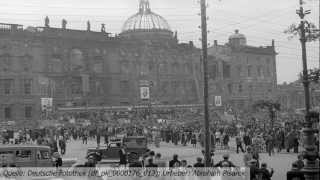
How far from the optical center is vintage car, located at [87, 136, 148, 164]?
23.3 metres

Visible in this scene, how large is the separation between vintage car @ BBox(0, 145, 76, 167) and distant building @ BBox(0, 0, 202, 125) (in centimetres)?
4423

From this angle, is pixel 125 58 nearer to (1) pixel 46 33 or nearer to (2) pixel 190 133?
(1) pixel 46 33

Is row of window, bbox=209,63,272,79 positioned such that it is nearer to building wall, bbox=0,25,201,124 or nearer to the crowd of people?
building wall, bbox=0,25,201,124

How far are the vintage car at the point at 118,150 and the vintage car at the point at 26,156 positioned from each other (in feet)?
9.58

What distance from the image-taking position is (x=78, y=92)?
7062 centimetres

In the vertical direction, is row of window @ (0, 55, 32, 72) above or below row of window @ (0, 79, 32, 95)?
above

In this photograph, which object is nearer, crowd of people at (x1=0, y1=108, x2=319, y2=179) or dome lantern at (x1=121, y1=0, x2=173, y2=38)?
crowd of people at (x1=0, y1=108, x2=319, y2=179)

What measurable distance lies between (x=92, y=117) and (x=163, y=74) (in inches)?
747

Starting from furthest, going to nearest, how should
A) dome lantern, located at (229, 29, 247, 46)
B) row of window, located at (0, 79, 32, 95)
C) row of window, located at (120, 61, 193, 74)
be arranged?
dome lantern, located at (229, 29, 247, 46), row of window, located at (120, 61, 193, 74), row of window, located at (0, 79, 32, 95)

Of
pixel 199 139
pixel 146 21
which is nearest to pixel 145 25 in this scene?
pixel 146 21

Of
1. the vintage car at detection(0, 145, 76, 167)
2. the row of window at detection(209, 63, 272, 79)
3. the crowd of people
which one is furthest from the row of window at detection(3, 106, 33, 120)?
the vintage car at detection(0, 145, 76, 167)

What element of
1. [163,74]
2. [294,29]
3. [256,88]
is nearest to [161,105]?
[163,74]

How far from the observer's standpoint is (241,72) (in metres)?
93.1

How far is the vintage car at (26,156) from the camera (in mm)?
19337
